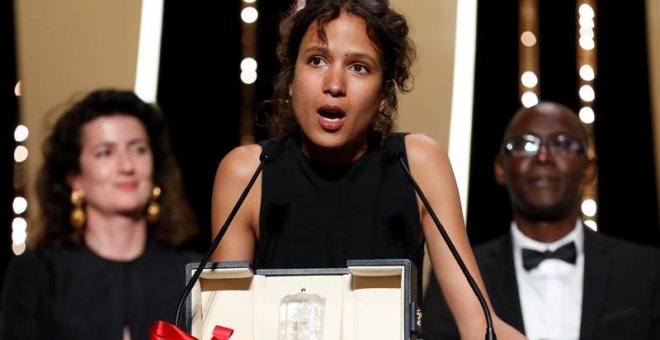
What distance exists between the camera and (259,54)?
261 centimetres

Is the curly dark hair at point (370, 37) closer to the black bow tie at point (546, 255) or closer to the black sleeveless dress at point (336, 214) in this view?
the black sleeveless dress at point (336, 214)

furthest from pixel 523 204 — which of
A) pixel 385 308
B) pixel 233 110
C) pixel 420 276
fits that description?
pixel 385 308

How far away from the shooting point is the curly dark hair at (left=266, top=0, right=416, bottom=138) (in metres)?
1.44

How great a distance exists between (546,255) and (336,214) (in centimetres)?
94

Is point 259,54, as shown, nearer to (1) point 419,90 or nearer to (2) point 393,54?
(1) point 419,90

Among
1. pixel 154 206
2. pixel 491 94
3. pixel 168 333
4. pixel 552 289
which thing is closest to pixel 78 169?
pixel 154 206

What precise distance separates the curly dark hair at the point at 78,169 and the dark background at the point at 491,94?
0.25 ft

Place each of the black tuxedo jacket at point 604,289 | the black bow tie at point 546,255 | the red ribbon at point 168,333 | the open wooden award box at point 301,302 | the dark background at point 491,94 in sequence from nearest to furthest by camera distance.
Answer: the red ribbon at point 168,333 → the open wooden award box at point 301,302 → the black tuxedo jacket at point 604,289 → the black bow tie at point 546,255 → the dark background at point 491,94

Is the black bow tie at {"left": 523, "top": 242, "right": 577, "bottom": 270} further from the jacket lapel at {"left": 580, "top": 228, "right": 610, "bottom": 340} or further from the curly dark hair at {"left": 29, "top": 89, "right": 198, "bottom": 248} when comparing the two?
the curly dark hair at {"left": 29, "top": 89, "right": 198, "bottom": 248}

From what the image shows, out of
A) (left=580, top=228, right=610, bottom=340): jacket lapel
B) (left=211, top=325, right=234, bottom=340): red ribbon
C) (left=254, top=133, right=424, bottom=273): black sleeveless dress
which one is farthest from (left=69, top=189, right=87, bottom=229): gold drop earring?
(left=211, top=325, right=234, bottom=340): red ribbon

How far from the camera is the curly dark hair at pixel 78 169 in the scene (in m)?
2.41

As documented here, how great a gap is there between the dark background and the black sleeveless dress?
Answer: 985 mm

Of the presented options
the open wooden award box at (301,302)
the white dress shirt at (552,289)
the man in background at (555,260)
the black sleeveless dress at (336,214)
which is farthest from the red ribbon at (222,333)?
the white dress shirt at (552,289)

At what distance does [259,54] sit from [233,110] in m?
0.16
